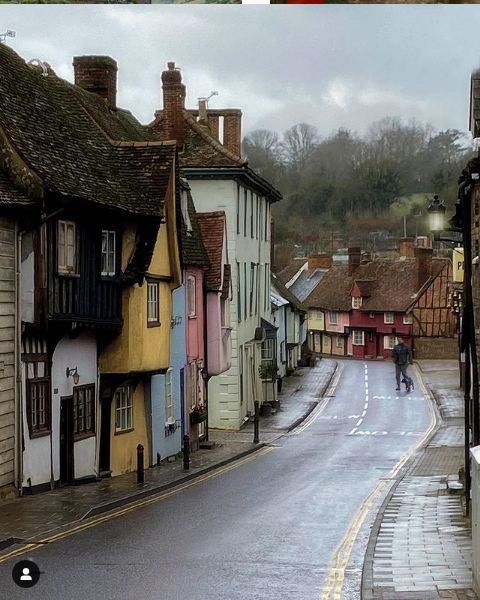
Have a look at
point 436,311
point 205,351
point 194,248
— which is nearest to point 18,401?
point 436,311

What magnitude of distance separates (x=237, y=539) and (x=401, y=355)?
338 inches

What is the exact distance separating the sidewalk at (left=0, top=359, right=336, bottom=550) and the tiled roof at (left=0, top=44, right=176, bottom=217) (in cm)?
289

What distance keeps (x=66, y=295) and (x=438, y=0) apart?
571 cm

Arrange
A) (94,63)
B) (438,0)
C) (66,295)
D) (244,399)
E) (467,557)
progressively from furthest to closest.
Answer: (244,399) < (66,295) < (94,63) < (467,557) < (438,0)

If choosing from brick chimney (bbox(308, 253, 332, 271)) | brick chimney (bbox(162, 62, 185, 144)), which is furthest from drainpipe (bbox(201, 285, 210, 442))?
brick chimney (bbox(308, 253, 332, 271))

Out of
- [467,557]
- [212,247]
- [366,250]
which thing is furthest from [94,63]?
[212,247]

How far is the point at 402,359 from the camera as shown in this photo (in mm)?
17531

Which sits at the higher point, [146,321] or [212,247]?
[212,247]

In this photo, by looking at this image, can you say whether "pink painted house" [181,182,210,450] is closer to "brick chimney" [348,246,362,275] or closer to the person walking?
the person walking

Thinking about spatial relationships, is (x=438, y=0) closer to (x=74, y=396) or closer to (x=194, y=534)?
(x=194, y=534)

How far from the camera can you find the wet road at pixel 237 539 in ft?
24.6

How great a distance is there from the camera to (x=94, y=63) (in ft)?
30.0

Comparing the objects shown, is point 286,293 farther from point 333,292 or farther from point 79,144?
point 79,144

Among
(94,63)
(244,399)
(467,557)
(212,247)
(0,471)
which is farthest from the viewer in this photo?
(244,399)
